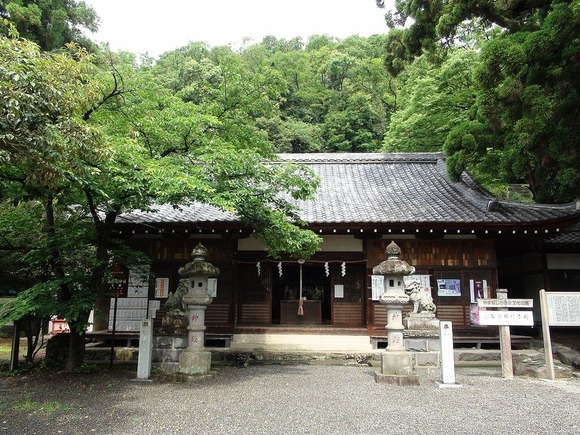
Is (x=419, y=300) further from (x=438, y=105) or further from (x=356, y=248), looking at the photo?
(x=438, y=105)

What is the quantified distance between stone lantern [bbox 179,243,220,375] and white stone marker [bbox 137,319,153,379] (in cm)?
66

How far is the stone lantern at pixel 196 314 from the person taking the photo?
8.73 m

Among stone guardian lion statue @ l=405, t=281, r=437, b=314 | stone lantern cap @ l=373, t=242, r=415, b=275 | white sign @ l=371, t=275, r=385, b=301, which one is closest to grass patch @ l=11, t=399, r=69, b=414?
stone lantern cap @ l=373, t=242, r=415, b=275

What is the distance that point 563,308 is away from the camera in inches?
364

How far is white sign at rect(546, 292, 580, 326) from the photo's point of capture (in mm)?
9172

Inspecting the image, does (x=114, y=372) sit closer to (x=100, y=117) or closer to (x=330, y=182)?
(x=100, y=117)

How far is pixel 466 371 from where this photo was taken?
10117mm

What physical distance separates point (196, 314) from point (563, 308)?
316 inches

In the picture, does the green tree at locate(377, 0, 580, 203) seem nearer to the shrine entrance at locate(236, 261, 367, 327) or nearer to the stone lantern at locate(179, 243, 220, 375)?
the shrine entrance at locate(236, 261, 367, 327)

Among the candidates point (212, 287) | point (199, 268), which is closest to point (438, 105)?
point (212, 287)

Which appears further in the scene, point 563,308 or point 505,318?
point 563,308

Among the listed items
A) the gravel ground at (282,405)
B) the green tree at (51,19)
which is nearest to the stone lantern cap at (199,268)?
the gravel ground at (282,405)

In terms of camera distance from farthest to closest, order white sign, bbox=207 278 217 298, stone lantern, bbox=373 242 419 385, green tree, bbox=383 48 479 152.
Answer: green tree, bbox=383 48 479 152 → white sign, bbox=207 278 217 298 → stone lantern, bbox=373 242 419 385

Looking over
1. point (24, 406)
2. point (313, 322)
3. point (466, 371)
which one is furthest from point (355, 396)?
point (313, 322)
